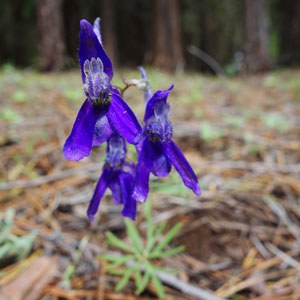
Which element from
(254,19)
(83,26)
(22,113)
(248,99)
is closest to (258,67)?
(254,19)

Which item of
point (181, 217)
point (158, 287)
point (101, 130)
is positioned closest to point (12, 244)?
point (158, 287)

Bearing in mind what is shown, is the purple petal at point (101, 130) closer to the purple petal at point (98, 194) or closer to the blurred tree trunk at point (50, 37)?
the purple petal at point (98, 194)

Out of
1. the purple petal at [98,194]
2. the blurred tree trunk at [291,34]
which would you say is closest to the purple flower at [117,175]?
the purple petal at [98,194]

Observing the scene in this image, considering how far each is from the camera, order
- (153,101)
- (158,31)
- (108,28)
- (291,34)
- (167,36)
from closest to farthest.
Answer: (153,101)
(167,36)
(158,31)
(291,34)
(108,28)

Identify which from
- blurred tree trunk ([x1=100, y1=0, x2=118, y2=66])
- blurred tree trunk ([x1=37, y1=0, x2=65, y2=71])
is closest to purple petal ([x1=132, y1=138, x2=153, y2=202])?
blurred tree trunk ([x1=37, y1=0, x2=65, y2=71])

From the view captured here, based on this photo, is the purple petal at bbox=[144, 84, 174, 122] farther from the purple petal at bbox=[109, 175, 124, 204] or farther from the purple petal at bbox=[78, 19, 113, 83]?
the purple petal at bbox=[109, 175, 124, 204]

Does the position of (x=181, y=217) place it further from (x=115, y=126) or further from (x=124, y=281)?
(x=115, y=126)
